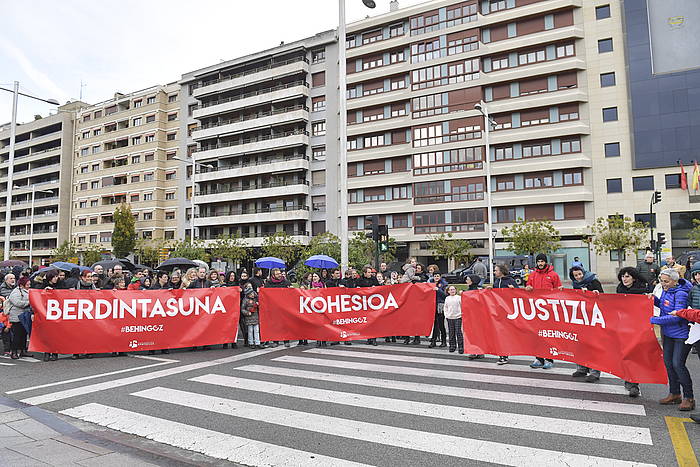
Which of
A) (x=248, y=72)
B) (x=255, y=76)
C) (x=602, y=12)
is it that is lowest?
(x=602, y=12)

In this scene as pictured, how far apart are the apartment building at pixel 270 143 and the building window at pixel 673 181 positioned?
2867 centimetres

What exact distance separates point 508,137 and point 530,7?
1124 centimetres

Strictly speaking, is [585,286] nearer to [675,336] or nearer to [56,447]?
[675,336]

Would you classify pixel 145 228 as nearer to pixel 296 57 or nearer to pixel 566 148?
pixel 296 57

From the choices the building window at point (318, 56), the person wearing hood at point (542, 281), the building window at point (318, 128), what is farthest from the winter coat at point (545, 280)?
the building window at point (318, 56)

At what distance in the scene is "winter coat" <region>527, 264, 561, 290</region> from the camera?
8.62 meters

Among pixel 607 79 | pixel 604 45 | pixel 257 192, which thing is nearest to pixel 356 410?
pixel 607 79

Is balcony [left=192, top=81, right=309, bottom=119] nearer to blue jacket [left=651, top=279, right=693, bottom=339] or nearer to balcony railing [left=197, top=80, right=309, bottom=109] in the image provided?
balcony railing [left=197, top=80, right=309, bottom=109]

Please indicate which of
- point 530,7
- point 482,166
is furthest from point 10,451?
point 530,7

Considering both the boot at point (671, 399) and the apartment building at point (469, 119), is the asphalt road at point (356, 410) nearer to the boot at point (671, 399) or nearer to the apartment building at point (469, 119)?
the boot at point (671, 399)

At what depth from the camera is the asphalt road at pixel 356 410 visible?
15.0ft

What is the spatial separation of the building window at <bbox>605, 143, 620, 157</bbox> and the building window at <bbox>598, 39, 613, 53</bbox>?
788 cm

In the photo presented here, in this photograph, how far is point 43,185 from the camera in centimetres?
7219

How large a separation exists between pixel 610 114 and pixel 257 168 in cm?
3428
